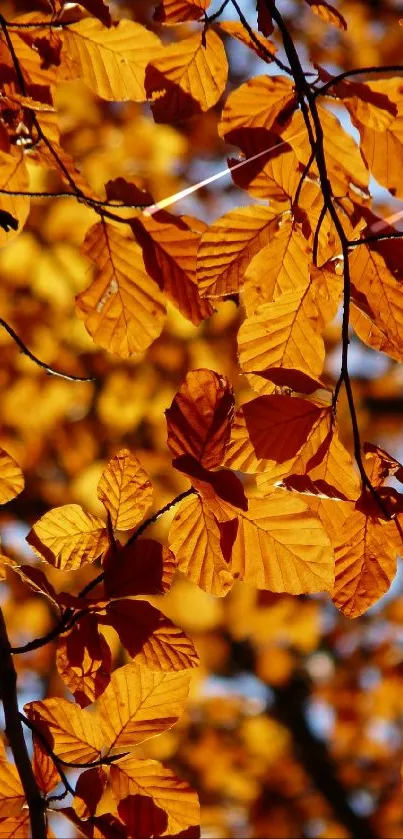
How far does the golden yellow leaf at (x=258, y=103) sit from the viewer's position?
79cm

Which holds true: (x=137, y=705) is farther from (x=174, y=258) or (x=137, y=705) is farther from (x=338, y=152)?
(x=338, y=152)

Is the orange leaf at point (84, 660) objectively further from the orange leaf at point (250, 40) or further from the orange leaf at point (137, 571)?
the orange leaf at point (250, 40)

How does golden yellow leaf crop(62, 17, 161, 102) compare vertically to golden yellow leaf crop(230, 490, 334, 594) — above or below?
above

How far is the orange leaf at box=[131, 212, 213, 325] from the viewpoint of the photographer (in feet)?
2.83

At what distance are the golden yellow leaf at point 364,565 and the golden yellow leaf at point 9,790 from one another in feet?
1.01

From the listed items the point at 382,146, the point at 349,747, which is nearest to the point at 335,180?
the point at 382,146

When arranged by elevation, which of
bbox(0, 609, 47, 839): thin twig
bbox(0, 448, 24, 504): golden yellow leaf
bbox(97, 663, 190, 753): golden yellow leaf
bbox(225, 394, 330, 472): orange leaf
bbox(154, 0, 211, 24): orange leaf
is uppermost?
bbox(154, 0, 211, 24): orange leaf

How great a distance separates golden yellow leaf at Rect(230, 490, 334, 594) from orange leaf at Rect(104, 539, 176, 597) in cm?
7

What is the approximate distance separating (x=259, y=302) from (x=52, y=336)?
424 centimetres

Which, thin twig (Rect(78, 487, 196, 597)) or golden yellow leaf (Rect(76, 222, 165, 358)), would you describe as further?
golden yellow leaf (Rect(76, 222, 165, 358))

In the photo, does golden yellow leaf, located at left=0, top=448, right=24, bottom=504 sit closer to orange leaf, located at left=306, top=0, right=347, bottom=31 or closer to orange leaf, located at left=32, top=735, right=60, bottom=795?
orange leaf, located at left=32, top=735, right=60, bottom=795

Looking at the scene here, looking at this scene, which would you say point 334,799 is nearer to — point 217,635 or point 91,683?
point 217,635

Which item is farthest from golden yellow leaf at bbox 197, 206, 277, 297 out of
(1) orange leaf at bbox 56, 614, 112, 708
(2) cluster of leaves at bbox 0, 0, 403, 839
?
(1) orange leaf at bbox 56, 614, 112, 708

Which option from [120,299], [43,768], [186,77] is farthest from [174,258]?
[43,768]
